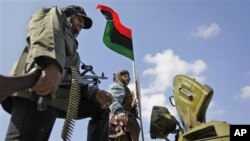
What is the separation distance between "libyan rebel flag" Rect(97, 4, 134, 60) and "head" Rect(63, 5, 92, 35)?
472cm

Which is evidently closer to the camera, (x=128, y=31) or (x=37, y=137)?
(x=37, y=137)

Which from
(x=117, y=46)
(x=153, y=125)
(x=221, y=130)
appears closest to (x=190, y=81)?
(x=153, y=125)

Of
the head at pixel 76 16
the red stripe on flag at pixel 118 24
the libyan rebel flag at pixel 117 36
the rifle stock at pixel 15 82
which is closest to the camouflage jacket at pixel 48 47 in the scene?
the rifle stock at pixel 15 82

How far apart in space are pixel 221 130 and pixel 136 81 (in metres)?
4.51

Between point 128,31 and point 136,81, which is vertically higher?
point 128,31

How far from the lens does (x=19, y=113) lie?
2.57m

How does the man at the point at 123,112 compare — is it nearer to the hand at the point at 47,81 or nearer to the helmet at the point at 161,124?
the helmet at the point at 161,124

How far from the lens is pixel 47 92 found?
2.28 metres

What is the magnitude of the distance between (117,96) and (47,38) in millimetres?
3810

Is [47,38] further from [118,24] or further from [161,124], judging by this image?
[118,24]

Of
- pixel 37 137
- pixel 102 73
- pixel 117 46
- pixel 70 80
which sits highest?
pixel 117 46

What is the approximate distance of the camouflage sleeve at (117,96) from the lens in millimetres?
6016

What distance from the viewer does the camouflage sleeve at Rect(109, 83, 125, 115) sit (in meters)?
6.02

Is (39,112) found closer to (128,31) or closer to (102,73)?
(102,73)
